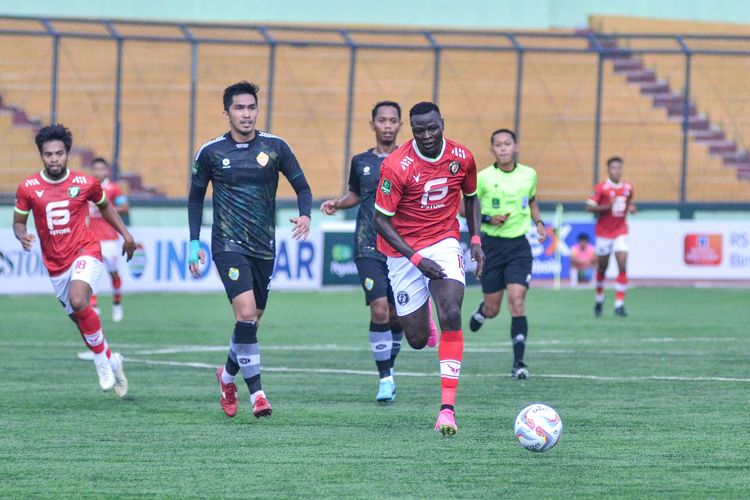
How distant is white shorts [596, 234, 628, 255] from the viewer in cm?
2202

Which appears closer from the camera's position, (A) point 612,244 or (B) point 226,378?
(B) point 226,378

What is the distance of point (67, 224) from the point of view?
1167cm

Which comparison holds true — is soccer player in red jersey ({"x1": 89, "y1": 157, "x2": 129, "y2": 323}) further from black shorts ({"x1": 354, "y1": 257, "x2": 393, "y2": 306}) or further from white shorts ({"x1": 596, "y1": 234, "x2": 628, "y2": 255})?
black shorts ({"x1": 354, "y1": 257, "x2": 393, "y2": 306})

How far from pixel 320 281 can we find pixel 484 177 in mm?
12593

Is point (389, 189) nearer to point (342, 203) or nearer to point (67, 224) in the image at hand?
point (342, 203)

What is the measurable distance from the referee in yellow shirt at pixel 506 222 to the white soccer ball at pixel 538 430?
471 centimetres

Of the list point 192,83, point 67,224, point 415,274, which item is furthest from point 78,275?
point 192,83

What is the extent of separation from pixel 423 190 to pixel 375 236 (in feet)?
6.22

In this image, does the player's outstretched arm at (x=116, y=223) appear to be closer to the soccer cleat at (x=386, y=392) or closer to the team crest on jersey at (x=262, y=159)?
the team crest on jersey at (x=262, y=159)

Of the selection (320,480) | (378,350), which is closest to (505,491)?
(320,480)

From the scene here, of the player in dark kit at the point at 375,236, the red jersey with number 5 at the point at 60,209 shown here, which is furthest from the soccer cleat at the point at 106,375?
the player in dark kit at the point at 375,236

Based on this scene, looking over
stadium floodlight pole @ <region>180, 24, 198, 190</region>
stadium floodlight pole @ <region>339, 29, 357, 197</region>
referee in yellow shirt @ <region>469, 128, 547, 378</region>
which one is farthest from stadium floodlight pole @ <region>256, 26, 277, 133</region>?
referee in yellow shirt @ <region>469, 128, 547, 378</region>

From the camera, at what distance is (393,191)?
384 inches

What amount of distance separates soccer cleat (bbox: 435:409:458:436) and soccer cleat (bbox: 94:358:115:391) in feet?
10.4
